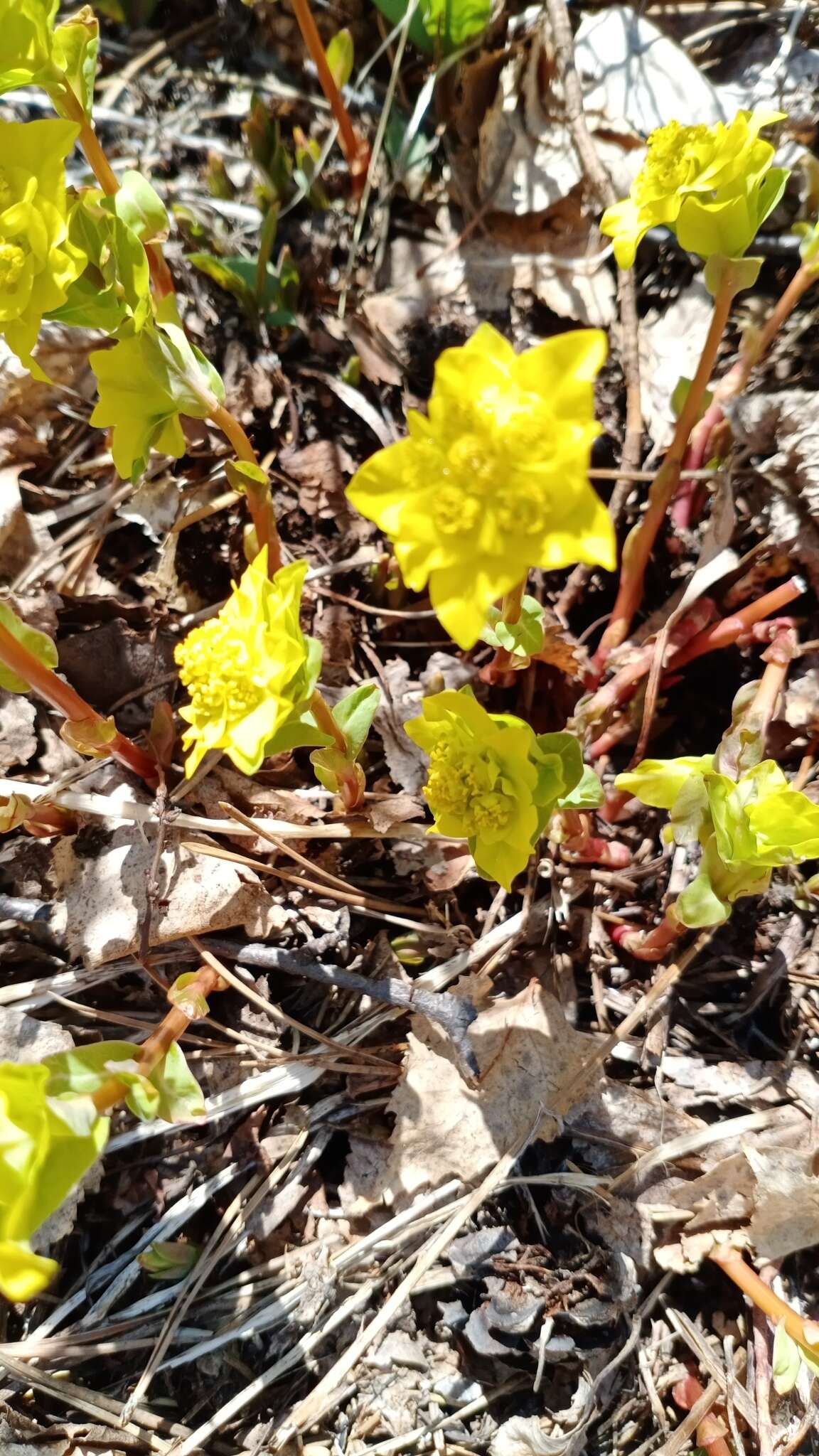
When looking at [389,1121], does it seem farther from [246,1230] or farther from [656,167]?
[656,167]

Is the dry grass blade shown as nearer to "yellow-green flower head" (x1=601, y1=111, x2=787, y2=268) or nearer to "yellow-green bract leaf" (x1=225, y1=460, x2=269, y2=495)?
"yellow-green bract leaf" (x1=225, y1=460, x2=269, y2=495)

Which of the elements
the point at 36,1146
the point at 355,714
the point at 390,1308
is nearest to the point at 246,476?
the point at 355,714

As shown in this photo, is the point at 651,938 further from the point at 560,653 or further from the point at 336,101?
the point at 336,101

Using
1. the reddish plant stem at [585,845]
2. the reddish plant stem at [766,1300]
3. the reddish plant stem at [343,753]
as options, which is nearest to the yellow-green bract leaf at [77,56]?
the reddish plant stem at [343,753]

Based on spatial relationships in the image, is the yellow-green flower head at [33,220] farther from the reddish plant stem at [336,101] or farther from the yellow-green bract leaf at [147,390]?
the reddish plant stem at [336,101]

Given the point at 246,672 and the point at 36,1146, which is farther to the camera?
the point at 246,672

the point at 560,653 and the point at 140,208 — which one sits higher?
the point at 140,208

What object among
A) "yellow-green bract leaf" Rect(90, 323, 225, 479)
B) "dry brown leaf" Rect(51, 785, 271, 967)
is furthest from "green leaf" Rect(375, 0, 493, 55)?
"dry brown leaf" Rect(51, 785, 271, 967)
